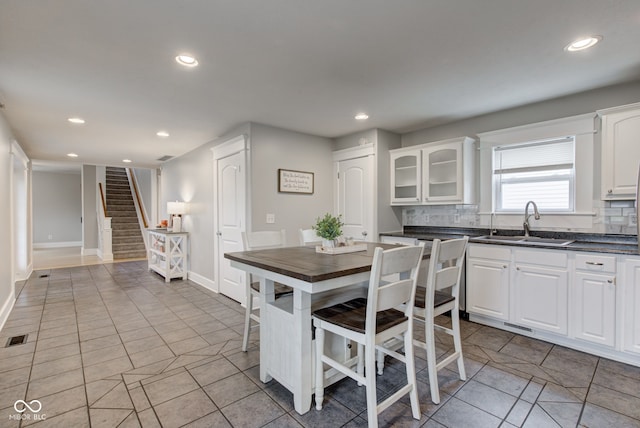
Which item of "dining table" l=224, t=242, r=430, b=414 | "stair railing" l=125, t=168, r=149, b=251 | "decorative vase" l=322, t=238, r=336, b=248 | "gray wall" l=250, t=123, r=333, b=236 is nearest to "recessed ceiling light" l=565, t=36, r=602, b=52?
"dining table" l=224, t=242, r=430, b=414

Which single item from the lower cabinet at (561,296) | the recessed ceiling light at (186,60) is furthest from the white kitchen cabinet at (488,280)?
the recessed ceiling light at (186,60)

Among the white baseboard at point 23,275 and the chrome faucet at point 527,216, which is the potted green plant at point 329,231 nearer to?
the chrome faucet at point 527,216

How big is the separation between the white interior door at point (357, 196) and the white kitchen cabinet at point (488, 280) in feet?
4.27

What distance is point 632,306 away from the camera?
2.36 meters

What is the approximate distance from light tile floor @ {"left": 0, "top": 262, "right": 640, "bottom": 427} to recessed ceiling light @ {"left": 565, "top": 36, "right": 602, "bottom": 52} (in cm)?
233

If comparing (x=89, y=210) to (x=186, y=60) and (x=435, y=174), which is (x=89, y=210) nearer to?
(x=186, y=60)

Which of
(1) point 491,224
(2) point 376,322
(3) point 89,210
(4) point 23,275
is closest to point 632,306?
(1) point 491,224

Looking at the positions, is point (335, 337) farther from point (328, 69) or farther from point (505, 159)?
point (505, 159)

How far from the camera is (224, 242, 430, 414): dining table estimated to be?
1.72 metres

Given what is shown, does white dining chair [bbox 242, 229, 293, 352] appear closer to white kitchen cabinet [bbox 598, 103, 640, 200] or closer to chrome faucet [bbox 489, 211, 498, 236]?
chrome faucet [bbox 489, 211, 498, 236]

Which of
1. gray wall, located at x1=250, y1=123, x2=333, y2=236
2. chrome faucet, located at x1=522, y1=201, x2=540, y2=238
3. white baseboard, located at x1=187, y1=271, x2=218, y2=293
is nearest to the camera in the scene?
chrome faucet, located at x1=522, y1=201, x2=540, y2=238

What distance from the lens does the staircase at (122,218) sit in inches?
315

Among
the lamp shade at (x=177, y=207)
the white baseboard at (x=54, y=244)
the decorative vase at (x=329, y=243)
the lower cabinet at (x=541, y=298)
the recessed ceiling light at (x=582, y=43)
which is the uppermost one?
the recessed ceiling light at (x=582, y=43)

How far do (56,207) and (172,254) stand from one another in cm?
705
